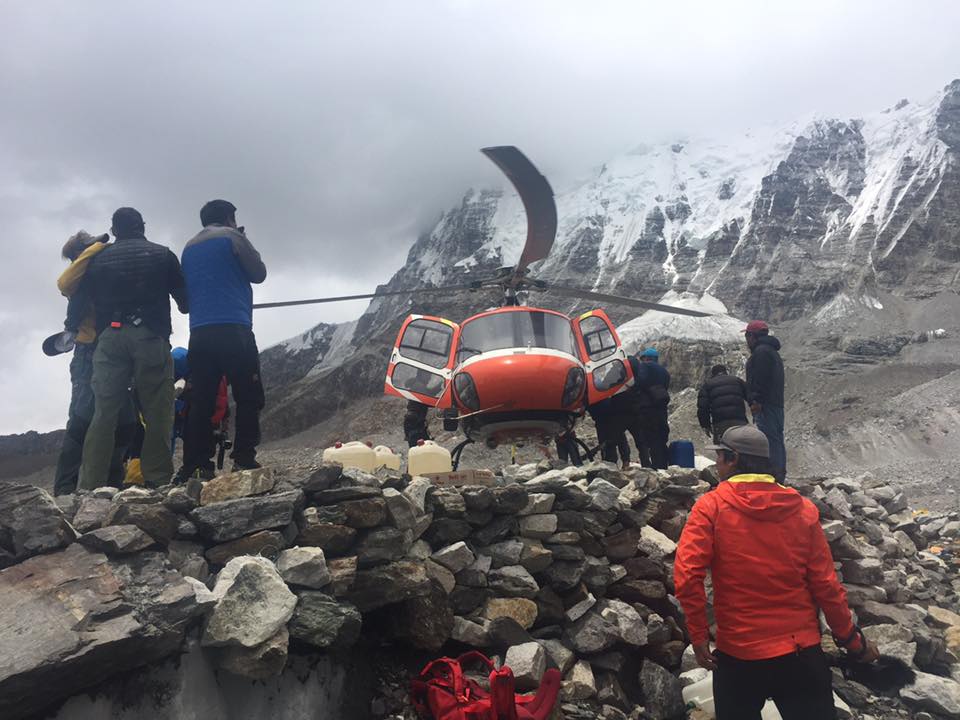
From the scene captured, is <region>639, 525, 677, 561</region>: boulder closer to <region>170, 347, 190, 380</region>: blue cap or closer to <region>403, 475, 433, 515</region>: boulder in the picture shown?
<region>403, 475, 433, 515</region>: boulder

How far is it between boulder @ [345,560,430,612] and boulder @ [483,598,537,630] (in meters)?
0.63

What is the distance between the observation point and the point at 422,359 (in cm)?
841

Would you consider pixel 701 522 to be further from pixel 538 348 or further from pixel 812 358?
pixel 812 358

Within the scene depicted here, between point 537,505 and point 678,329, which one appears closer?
point 537,505

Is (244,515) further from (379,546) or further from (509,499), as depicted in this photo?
(509,499)

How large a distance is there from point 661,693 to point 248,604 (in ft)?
8.49

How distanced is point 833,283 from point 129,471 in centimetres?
8368

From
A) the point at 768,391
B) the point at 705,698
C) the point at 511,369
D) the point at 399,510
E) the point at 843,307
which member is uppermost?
the point at 843,307

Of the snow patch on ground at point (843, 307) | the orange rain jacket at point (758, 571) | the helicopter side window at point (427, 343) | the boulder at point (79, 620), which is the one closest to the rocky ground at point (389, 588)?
the boulder at point (79, 620)

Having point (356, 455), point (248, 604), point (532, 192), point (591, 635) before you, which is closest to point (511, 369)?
point (532, 192)

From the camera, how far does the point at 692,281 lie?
305ft

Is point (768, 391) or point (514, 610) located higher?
point (768, 391)

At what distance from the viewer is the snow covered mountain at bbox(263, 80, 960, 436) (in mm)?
73125

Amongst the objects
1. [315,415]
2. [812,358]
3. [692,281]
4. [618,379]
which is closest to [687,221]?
[692,281]
